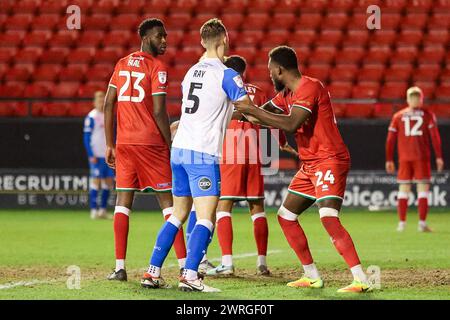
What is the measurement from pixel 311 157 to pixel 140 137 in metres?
1.57

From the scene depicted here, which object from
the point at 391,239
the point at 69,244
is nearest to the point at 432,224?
the point at 391,239

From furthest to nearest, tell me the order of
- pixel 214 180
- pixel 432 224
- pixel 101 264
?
pixel 432 224 → pixel 101 264 → pixel 214 180

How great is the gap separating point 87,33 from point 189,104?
48.1 feet

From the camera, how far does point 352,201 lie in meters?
17.4

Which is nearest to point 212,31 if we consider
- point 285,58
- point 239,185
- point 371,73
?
point 285,58

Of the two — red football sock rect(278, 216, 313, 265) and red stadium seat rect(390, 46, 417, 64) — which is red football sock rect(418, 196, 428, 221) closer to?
red football sock rect(278, 216, 313, 265)

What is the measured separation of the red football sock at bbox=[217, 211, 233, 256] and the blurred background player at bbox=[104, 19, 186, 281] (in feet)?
2.65

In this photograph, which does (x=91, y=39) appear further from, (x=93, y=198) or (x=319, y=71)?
(x=93, y=198)

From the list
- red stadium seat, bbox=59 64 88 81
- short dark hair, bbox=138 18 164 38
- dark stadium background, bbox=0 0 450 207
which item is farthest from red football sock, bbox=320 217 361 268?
red stadium seat, bbox=59 64 88 81

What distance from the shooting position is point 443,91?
1906 cm

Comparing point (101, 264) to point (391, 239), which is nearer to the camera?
point (101, 264)

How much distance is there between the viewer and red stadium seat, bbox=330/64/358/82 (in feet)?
64.8

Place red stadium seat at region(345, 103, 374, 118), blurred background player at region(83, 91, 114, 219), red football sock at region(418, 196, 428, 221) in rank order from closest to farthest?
red football sock at region(418, 196, 428, 221) < blurred background player at region(83, 91, 114, 219) < red stadium seat at region(345, 103, 374, 118)

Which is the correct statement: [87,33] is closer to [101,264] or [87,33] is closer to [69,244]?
[69,244]
